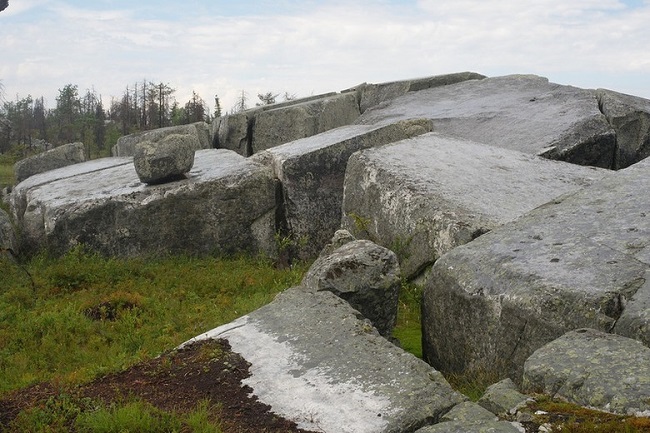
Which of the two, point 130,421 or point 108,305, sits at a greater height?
→ point 130,421

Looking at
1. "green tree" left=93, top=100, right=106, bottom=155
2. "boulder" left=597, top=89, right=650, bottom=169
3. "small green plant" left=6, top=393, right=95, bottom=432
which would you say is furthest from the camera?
"green tree" left=93, top=100, right=106, bottom=155

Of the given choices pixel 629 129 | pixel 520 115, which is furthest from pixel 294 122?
pixel 629 129

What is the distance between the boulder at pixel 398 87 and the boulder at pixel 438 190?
413 inches

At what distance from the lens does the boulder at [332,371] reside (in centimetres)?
633

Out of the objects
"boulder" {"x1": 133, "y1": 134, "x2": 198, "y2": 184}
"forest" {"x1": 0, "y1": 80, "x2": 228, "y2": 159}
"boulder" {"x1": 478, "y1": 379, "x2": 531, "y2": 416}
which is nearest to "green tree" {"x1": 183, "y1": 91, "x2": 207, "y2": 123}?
"forest" {"x1": 0, "y1": 80, "x2": 228, "y2": 159}

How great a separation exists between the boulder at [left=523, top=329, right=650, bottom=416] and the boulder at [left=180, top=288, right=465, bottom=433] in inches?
32.4

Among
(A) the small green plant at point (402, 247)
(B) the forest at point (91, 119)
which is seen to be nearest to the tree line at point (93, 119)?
(B) the forest at point (91, 119)

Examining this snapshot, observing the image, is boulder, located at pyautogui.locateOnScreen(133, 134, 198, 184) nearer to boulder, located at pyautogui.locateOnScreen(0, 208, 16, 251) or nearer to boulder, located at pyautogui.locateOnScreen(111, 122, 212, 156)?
boulder, located at pyautogui.locateOnScreen(0, 208, 16, 251)

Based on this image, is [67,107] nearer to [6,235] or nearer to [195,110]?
[195,110]

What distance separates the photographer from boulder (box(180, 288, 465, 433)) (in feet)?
20.8

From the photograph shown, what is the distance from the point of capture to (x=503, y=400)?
19.9ft

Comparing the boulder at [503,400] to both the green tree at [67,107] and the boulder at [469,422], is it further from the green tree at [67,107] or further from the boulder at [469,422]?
the green tree at [67,107]

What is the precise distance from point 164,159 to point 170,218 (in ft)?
4.36

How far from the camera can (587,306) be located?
23.0 feet
